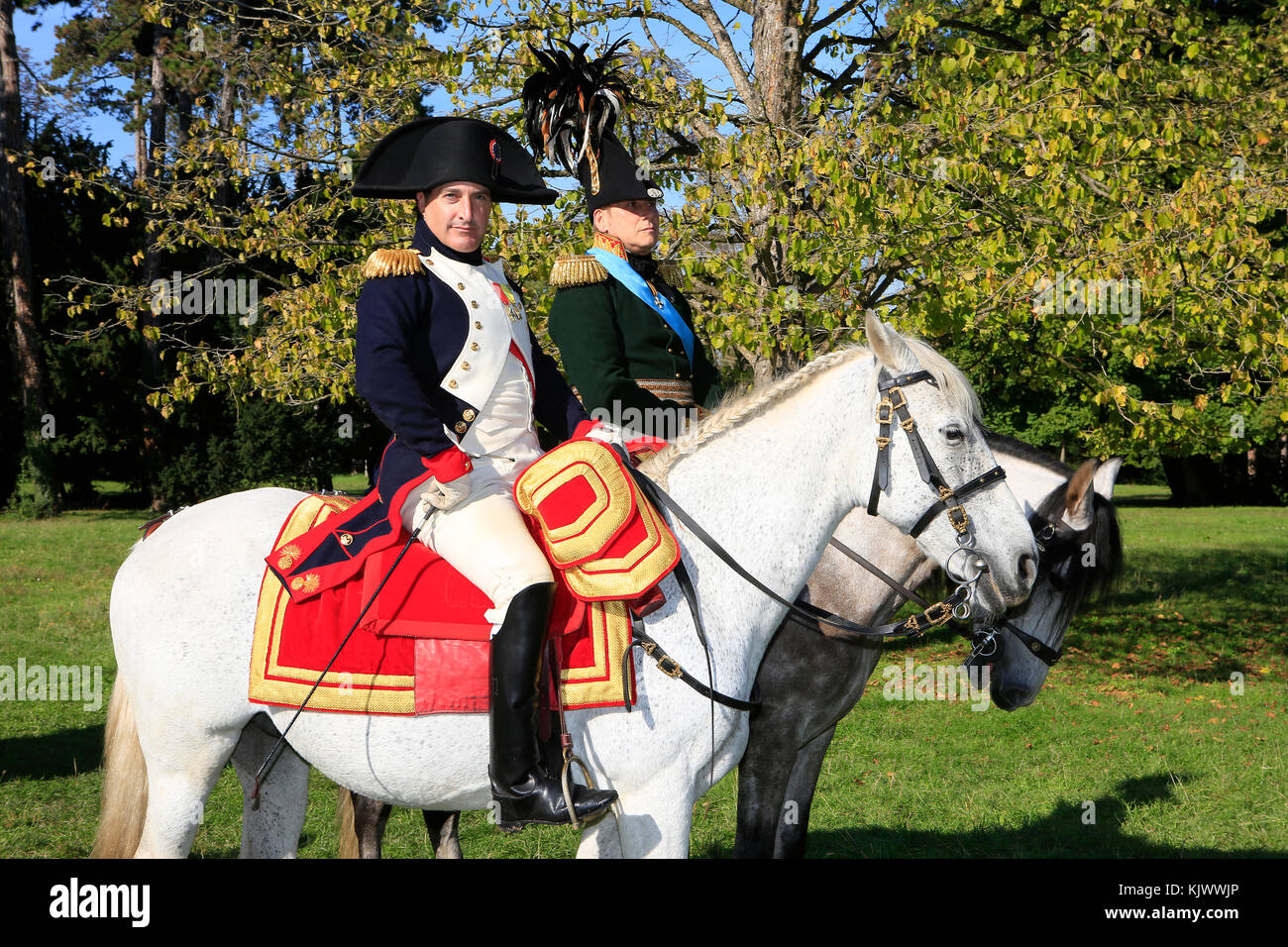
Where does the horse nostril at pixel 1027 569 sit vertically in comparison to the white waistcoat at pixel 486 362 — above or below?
below

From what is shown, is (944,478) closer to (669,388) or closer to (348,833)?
(669,388)

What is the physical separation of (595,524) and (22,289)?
2795 centimetres

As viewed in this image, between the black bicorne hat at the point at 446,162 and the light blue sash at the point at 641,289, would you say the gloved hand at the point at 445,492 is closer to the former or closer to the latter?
the black bicorne hat at the point at 446,162

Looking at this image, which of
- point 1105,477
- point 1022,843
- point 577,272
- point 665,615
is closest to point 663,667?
point 665,615

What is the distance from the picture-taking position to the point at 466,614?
141 inches

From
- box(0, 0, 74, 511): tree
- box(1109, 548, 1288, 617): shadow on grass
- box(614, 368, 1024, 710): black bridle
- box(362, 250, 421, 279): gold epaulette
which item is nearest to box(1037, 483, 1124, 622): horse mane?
box(614, 368, 1024, 710): black bridle

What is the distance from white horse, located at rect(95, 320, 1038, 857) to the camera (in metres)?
3.42

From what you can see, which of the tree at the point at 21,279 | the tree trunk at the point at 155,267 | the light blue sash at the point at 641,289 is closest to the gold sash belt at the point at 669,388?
the light blue sash at the point at 641,289

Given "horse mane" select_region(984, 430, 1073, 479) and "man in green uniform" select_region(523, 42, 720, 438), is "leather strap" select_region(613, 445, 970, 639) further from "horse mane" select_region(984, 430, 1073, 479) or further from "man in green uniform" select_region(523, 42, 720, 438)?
"horse mane" select_region(984, 430, 1073, 479)

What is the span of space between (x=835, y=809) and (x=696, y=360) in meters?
3.85

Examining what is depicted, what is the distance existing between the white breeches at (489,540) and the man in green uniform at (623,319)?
0.88 metres

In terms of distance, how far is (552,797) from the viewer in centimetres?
330

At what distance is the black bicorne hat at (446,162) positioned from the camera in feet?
12.4
